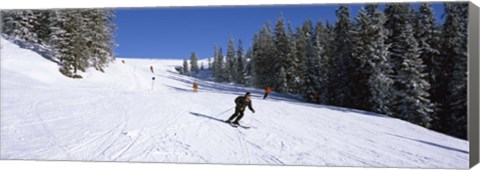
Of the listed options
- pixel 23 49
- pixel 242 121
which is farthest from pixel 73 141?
pixel 23 49

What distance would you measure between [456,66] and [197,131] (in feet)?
19.8

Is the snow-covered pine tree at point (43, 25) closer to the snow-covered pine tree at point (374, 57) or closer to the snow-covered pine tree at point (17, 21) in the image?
the snow-covered pine tree at point (17, 21)

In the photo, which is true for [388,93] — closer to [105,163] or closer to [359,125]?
[359,125]

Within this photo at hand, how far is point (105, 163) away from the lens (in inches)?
401

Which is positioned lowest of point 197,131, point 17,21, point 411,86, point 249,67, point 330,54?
point 197,131

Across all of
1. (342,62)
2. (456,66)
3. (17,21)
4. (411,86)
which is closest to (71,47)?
(17,21)

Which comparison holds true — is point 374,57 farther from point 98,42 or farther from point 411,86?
point 98,42

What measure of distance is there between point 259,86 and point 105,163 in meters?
5.62

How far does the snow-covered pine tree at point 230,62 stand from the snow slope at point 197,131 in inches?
31.3

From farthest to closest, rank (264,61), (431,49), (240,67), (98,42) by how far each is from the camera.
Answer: (98,42) < (264,61) < (240,67) < (431,49)

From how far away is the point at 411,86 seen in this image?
1110 centimetres

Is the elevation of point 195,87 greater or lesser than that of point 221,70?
lesser

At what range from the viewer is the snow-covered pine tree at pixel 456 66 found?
958cm

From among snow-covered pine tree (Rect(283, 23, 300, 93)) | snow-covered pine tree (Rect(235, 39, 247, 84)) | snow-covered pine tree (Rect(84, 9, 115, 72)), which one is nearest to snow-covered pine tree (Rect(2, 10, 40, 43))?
snow-covered pine tree (Rect(84, 9, 115, 72))
